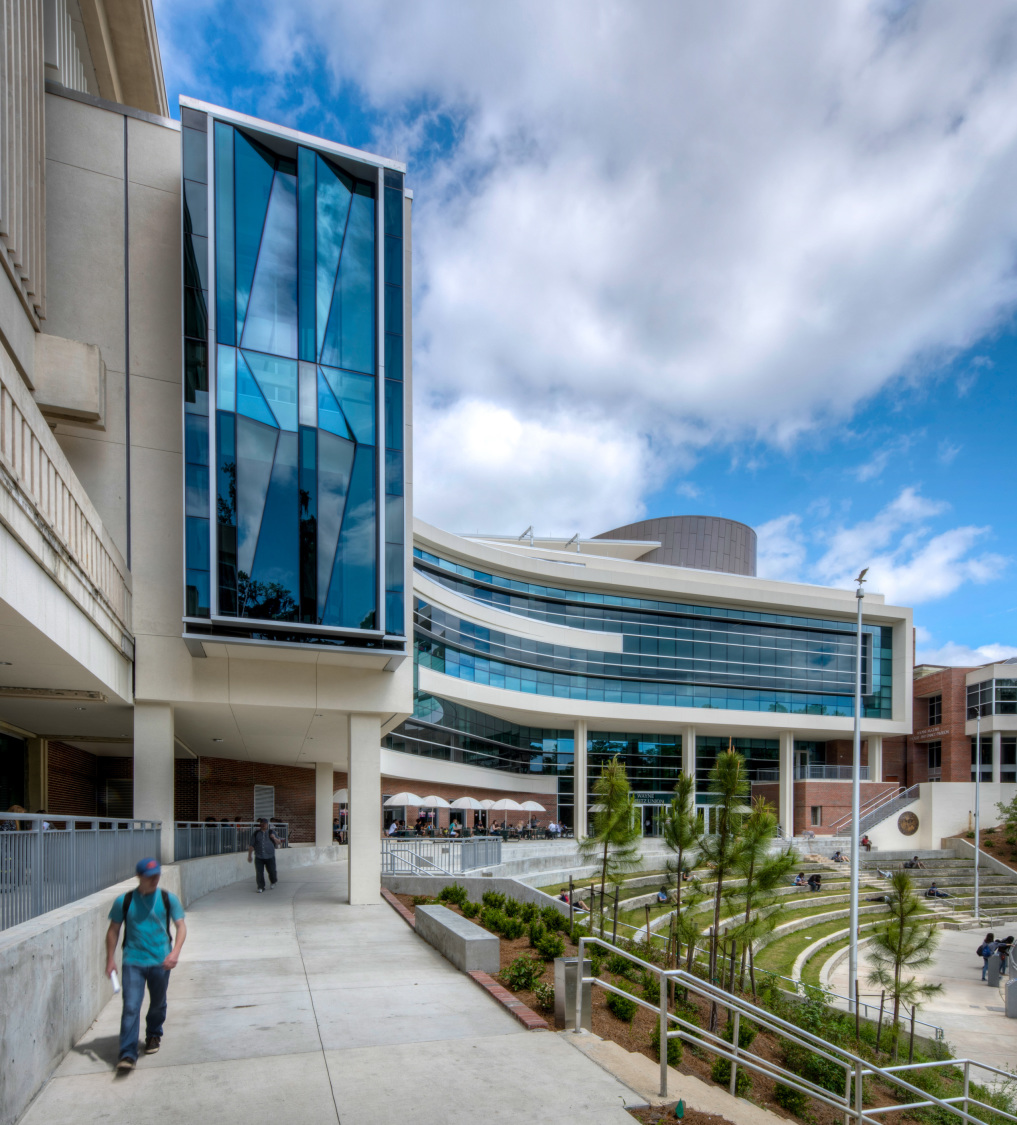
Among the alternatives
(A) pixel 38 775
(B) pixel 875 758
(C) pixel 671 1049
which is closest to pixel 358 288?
(A) pixel 38 775

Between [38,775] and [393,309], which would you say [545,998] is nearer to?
[393,309]

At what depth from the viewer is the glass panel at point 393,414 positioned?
1784cm

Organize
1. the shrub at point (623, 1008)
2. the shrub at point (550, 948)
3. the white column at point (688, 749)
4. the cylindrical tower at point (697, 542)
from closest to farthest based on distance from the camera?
the shrub at point (623, 1008) → the shrub at point (550, 948) → the white column at point (688, 749) → the cylindrical tower at point (697, 542)

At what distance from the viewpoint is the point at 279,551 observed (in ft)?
52.6

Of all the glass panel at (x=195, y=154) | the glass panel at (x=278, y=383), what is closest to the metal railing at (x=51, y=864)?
the glass panel at (x=278, y=383)

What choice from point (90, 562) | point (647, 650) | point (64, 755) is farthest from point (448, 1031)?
point (647, 650)

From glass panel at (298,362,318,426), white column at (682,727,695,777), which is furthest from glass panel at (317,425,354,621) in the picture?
white column at (682,727,695,777)

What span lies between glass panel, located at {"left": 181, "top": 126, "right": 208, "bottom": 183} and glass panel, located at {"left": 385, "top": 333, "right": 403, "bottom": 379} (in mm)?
4618

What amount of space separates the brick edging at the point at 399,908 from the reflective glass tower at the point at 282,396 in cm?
512

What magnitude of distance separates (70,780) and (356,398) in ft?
49.8

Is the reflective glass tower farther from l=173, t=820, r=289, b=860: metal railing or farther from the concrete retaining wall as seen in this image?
the concrete retaining wall

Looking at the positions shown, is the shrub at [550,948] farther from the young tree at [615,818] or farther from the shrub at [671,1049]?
the young tree at [615,818]

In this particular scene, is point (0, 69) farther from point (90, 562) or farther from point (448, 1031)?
point (448, 1031)

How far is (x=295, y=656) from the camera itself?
658 inches
